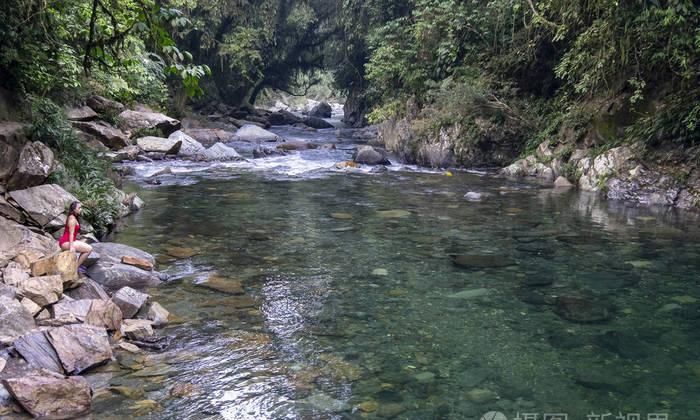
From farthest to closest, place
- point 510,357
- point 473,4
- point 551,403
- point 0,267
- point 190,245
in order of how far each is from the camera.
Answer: point 473,4 < point 190,245 < point 0,267 < point 510,357 < point 551,403

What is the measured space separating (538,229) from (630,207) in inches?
117

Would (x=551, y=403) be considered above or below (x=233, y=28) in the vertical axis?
below

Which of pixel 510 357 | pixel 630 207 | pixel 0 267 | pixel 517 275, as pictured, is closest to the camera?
pixel 510 357

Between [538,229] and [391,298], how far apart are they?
3.86 meters

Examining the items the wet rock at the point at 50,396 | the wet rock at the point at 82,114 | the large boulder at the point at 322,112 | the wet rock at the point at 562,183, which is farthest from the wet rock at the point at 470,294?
the large boulder at the point at 322,112

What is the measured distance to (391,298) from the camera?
18.3 ft

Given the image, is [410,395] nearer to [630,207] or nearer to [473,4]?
[630,207]

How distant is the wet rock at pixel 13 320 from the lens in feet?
13.2

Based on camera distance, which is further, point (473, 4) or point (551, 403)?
point (473, 4)

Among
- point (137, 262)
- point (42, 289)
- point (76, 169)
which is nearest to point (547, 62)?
point (76, 169)

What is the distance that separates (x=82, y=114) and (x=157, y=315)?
447 inches

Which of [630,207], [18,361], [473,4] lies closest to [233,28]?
[473,4]

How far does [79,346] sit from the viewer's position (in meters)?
4.09

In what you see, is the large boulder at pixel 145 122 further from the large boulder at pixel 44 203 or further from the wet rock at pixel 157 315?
the wet rock at pixel 157 315
